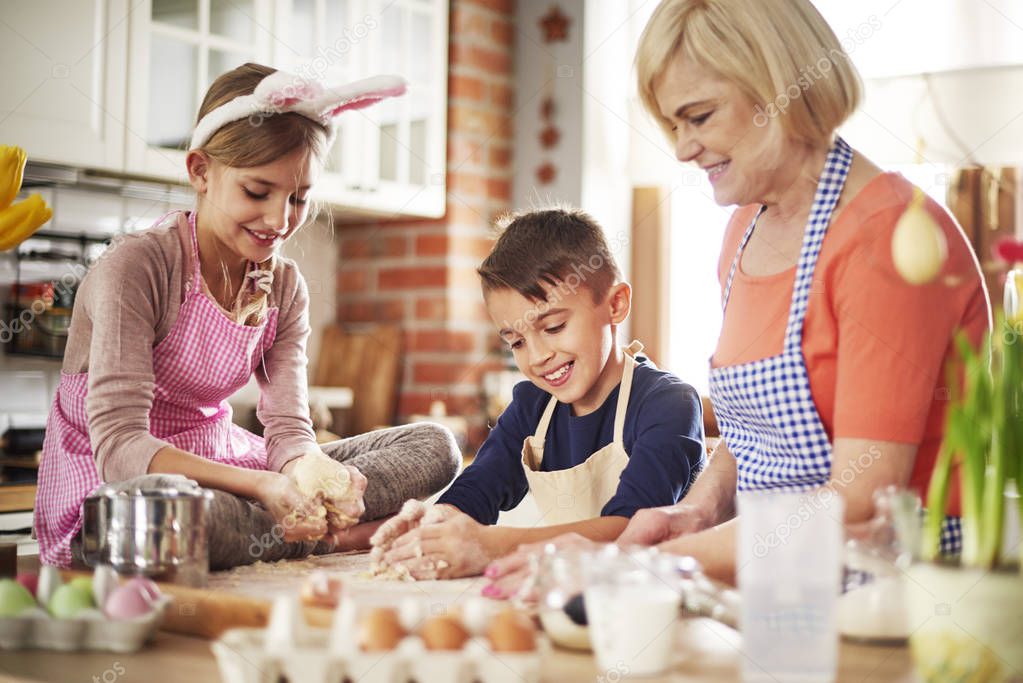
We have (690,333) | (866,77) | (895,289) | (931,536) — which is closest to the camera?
(931,536)

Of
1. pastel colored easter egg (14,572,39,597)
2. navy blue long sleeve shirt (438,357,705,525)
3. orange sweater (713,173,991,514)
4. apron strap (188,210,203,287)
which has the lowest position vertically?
pastel colored easter egg (14,572,39,597)

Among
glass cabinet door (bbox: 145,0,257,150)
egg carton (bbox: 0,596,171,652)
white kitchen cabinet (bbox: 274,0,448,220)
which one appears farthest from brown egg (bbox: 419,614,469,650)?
white kitchen cabinet (bbox: 274,0,448,220)

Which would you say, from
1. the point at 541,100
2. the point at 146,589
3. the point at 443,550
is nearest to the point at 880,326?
the point at 443,550

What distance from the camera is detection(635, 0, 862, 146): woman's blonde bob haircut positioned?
122cm

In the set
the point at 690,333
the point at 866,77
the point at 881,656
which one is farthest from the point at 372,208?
the point at 881,656

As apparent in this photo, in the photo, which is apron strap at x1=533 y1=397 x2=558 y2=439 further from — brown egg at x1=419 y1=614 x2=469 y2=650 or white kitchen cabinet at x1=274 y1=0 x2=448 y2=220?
white kitchen cabinet at x1=274 y1=0 x2=448 y2=220

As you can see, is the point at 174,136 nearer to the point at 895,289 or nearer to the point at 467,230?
the point at 467,230

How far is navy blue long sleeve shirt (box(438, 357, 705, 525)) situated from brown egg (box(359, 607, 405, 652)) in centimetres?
61

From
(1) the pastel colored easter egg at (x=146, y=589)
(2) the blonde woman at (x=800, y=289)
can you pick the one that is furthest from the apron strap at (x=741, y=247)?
(1) the pastel colored easter egg at (x=146, y=589)

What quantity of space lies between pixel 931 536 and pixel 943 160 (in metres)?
2.18

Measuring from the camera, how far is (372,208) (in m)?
3.09

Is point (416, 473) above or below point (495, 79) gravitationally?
below

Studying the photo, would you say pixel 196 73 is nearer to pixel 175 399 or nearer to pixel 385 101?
pixel 385 101

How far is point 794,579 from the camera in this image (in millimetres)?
764
